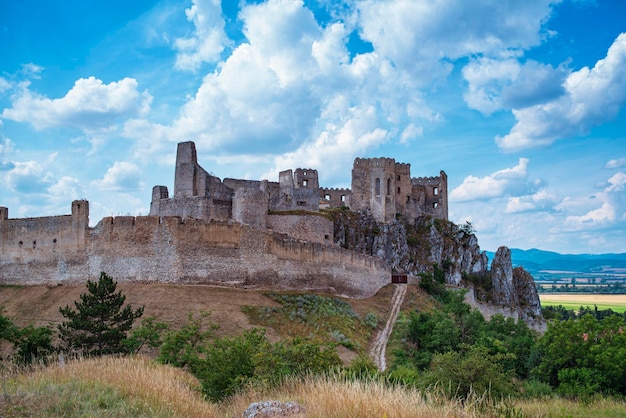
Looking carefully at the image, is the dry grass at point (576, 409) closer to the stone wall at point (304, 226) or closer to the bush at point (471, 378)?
the bush at point (471, 378)

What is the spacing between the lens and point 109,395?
12.0m

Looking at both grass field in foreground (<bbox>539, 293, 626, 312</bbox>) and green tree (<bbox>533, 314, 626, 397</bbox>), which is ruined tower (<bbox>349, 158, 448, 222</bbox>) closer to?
green tree (<bbox>533, 314, 626, 397</bbox>)

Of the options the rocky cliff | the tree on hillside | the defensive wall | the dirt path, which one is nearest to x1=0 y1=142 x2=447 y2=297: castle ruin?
the defensive wall

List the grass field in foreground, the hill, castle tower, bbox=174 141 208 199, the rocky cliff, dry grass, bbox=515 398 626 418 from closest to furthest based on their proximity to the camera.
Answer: dry grass, bbox=515 398 626 418 < the hill < castle tower, bbox=174 141 208 199 < the rocky cliff < the grass field in foreground

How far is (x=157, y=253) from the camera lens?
32094mm

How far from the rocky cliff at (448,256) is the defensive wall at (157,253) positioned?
20.7 metres

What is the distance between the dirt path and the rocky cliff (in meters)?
7.30

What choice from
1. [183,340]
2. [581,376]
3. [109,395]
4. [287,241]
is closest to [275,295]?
[287,241]

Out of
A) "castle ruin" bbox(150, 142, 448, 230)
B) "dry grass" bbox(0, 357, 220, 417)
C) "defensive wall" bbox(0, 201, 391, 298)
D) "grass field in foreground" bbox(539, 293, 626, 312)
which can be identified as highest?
"castle ruin" bbox(150, 142, 448, 230)

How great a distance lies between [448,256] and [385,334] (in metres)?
30.3

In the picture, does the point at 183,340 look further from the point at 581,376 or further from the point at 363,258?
the point at 363,258

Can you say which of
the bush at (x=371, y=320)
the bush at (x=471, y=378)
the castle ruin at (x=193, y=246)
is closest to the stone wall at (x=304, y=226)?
the castle ruin at (x=193, y=246)

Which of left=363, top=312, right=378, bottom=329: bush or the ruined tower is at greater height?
the ruined tower

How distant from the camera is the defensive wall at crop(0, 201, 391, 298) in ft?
105
